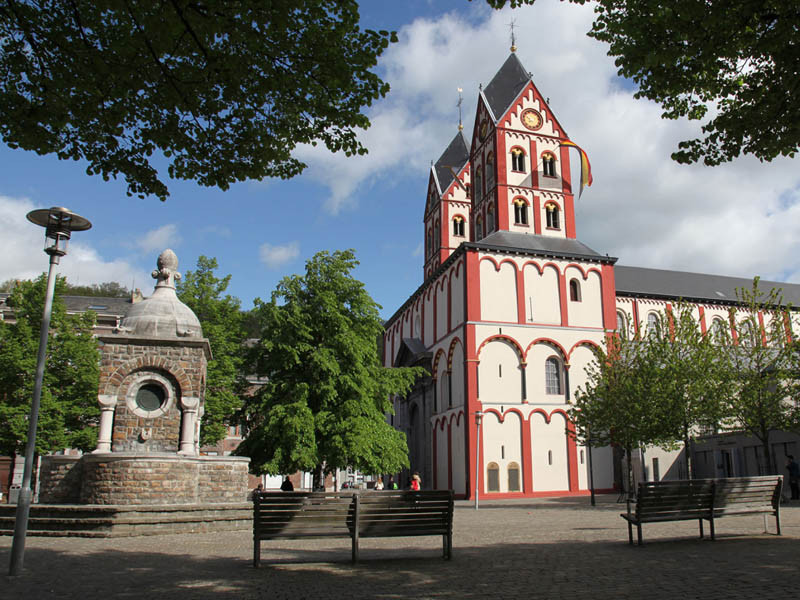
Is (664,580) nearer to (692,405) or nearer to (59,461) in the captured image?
(59,461)

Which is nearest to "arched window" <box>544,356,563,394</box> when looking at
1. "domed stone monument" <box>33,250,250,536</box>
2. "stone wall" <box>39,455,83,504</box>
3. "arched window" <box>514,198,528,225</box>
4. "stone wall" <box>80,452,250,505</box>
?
"arched window" <box>514,198,528,225</box>

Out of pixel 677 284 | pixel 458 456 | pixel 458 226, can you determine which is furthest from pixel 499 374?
pixel 458 226

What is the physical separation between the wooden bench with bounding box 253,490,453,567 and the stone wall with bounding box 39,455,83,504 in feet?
29.2

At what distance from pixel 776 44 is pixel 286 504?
312 inches

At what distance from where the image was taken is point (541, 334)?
125ft

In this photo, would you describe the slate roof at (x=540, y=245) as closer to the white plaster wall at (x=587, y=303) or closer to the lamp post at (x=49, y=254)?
the white plaster wall at (x=587, y=303)

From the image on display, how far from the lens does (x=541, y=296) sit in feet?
127

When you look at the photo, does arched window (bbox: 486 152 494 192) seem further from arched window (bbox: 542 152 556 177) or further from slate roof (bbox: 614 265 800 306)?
slate roof (bbox: 614 265 800 306)

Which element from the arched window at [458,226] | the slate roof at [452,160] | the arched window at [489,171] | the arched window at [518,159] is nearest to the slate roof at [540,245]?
the arched window at [489,171]

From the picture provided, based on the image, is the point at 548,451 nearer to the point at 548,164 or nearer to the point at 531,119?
the point at 548,164

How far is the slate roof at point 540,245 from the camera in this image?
39031 millimetres

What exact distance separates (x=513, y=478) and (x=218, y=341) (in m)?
17.0

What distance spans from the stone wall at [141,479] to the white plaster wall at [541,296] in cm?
2616

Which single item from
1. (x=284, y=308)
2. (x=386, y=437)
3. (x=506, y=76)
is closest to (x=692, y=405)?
(x=386, y=437)
